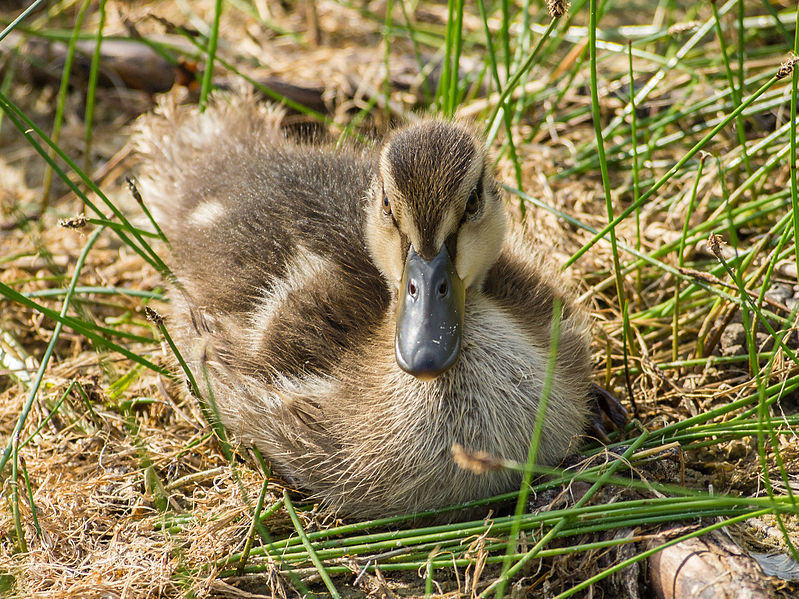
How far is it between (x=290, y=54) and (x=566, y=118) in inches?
60.5

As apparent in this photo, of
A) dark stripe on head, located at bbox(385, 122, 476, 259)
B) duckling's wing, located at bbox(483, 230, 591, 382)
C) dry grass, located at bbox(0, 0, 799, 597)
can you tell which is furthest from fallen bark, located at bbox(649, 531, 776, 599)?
dark stripe on head, located at bbox(385, 122, 476, 259)

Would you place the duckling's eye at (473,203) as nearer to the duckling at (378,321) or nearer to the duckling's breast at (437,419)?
the duckling at (378,321)

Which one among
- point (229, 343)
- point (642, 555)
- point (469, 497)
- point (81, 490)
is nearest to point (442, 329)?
point (469, 497)

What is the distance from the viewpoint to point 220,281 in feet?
8.00

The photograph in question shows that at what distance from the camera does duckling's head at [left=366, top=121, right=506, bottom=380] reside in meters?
1.87

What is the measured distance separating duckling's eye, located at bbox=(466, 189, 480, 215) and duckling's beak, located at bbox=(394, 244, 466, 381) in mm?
147

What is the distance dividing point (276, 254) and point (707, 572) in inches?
54.1

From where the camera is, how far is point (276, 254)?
2369mm

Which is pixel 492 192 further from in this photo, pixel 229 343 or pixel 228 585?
pixel 228 585

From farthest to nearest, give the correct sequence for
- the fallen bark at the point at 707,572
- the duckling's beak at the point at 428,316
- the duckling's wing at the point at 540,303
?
the duckling's wing at the point at 540,303
the duckling's beak at the point at 428,316
the fallen bark at the point at 707,572

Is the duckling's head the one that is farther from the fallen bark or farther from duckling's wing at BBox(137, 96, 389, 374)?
the fallen bark

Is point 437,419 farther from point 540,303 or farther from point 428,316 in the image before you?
point 540,303

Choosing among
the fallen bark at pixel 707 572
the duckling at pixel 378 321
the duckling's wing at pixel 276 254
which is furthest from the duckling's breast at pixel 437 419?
the fallen bark at pixel 707 572

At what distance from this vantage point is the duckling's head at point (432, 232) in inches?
73.5
